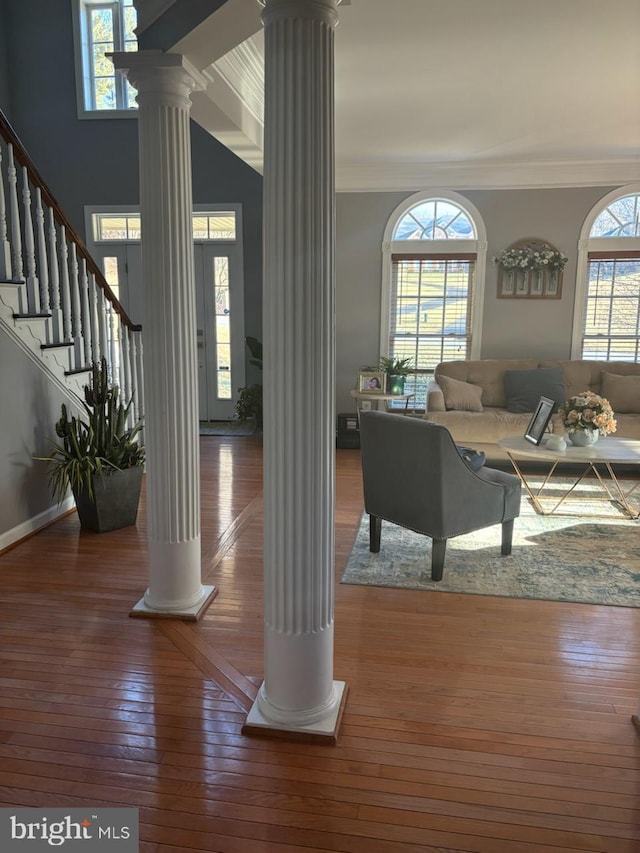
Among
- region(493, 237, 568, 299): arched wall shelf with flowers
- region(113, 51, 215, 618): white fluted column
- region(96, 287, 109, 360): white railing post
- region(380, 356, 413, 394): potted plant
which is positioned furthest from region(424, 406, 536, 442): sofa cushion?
region(113, 51, 215, 618): white fluted column

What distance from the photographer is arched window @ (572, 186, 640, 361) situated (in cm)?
654

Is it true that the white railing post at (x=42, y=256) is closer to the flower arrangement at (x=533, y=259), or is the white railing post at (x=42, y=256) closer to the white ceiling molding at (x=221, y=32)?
the white ceiling molding at (x=221, y=32)

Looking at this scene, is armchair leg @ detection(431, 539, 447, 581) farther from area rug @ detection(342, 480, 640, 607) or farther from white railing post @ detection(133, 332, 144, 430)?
white railing post @ detection(133, 332, 144, 430)

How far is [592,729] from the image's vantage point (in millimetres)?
2293

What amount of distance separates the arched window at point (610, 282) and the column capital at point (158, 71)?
200 inches

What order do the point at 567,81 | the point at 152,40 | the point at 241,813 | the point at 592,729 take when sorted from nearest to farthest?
the point at 241,813 < the point at 592,729 < the point at 152,40 < the point at 567,81

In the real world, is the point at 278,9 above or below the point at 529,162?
below

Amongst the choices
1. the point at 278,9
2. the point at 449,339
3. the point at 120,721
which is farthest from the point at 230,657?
the point at 449,339

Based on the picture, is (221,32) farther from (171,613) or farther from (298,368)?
(171,613)

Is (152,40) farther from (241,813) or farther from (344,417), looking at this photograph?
(344,417)

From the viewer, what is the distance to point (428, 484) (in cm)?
342

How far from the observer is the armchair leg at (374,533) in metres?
3.88

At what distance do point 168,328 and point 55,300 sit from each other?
6.22ft

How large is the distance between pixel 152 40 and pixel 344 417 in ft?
15.5
